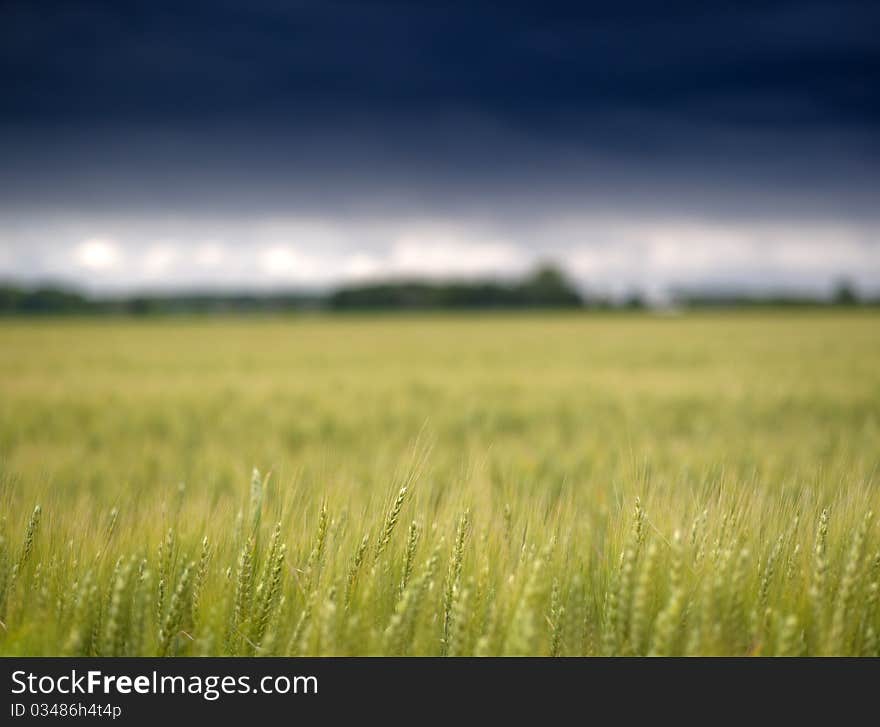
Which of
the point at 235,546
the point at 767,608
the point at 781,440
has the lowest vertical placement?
the point at 781,440

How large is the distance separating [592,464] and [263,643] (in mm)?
4015

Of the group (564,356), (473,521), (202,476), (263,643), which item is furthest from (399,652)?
(564,356)

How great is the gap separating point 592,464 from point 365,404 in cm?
Result: 382

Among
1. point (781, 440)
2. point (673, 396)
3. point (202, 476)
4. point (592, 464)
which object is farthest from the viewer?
point (673, 396)

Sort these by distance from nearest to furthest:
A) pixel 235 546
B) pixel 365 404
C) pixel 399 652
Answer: pixel 399 652
pixel 235 546
pixel 365 404

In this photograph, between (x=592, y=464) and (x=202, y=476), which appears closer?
(x=202, y=476)

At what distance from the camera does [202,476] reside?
4578 millimetres

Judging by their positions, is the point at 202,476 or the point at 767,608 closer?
the point at 767,608

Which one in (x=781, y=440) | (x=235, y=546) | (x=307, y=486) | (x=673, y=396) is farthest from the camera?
(x=673, y=396)

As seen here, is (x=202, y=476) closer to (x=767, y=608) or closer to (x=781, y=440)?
(x=767, y=608)

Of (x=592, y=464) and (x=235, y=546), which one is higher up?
(x=235, y=546)

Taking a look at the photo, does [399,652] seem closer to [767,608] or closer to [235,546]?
[235,546]

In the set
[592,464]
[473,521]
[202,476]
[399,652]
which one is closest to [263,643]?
[399,652]

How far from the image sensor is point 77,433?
5.94 m
